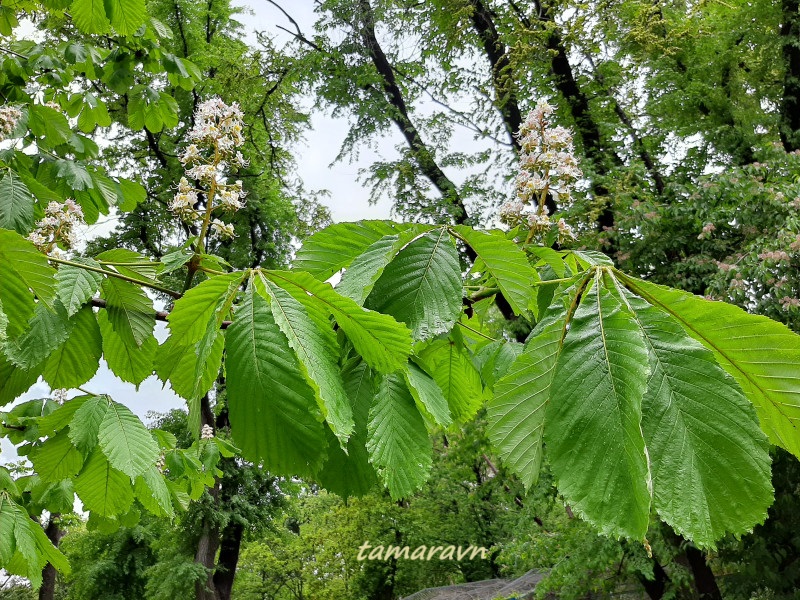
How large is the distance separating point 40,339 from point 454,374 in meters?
0.59

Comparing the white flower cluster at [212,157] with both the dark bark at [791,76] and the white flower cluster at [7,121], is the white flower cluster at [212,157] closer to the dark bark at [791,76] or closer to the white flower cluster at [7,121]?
the white flower cluster at [7,121]

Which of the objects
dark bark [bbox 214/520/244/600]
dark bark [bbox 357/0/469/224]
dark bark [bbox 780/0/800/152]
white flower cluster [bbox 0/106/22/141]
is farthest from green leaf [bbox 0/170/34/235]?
dark bark [bbox 214/520/244/600]

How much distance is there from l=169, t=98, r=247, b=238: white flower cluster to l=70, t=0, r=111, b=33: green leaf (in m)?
0.49

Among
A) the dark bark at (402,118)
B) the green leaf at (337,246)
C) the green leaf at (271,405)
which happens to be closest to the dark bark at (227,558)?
the dark bark at (402,118)

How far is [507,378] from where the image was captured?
1.48ft

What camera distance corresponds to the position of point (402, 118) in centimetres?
888

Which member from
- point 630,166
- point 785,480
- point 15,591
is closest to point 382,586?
point 15,591

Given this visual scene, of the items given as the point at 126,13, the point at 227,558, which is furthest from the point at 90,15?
the point at 227,558

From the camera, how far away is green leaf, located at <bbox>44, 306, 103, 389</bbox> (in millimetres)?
923

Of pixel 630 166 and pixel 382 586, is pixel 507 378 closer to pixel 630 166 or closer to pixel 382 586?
pixel 630 166

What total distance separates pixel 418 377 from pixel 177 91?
11521 mm

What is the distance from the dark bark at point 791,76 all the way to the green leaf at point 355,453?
8065mm

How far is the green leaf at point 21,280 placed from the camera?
26.1 inches

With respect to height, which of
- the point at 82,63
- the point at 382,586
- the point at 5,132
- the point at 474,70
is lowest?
the point at 382,586
